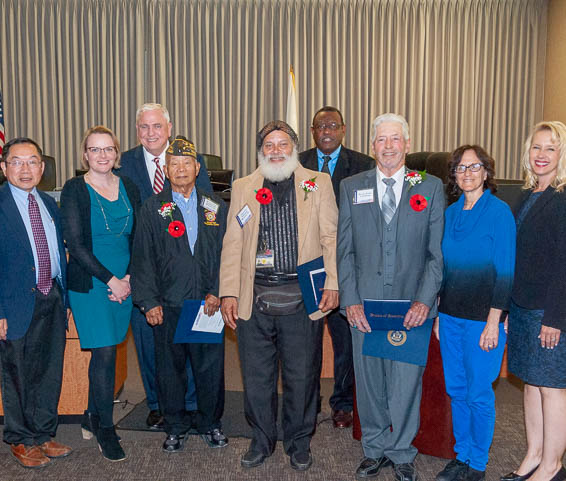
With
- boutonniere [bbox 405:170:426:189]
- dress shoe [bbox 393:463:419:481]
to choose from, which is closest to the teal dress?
boutonniere [bbox 405:170:426:189]

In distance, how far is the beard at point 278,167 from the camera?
2.80 m

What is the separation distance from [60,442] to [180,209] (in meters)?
1.58

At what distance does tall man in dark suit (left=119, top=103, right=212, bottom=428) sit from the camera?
3424mm

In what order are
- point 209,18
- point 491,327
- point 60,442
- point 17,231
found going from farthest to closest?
1. point 209,18
2. point 60,442
3. point 17,231
4. point 491,327

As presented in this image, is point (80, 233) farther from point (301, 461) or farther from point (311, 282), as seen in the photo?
point (301, 461)

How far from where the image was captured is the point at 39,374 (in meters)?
3.02

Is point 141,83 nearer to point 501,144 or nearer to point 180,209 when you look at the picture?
point 501,144

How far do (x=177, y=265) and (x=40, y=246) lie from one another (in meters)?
0.70

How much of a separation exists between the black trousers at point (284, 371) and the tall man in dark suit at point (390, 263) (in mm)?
244

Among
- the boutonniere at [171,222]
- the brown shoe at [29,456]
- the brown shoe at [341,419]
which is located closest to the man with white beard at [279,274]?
the boutonniere at [171,222]

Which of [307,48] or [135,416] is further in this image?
[307,48]

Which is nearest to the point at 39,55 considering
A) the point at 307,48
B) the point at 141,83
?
the point at 141,83

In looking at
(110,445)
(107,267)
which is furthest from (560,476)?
(107,267)

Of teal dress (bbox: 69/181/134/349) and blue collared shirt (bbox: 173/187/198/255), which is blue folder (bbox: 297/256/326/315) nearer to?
blue collared shirt (bbox: 173/187/198/255)
